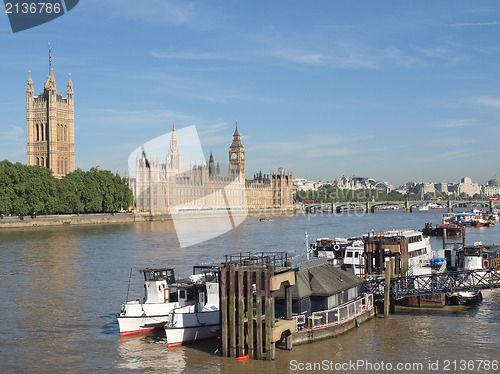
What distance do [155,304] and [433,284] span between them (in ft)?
33.3

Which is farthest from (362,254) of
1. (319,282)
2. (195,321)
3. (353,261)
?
(195,321)

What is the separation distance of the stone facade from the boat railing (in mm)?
100487

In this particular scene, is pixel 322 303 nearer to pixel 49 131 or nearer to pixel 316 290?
pixel 316 290

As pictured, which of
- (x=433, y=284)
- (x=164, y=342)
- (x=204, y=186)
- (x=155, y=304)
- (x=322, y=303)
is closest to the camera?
(x=322, y=303)

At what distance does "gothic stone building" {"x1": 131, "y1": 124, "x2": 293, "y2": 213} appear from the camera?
116062 mm

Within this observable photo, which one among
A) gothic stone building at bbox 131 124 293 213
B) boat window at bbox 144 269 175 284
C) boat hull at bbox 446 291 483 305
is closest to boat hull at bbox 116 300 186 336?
boat window at bbox 144 269 175 284

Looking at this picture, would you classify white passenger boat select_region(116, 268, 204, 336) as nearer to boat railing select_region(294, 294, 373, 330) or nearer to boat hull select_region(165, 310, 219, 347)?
boat hull select_region(165, 310, 219, 347)

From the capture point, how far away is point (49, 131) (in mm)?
115438

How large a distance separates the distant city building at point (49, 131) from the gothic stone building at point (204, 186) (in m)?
13.6

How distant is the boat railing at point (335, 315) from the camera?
18948 mm

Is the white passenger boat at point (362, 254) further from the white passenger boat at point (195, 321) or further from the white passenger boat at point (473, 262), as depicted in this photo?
the white passenger boat at point (195, 321)

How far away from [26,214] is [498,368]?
68.3m

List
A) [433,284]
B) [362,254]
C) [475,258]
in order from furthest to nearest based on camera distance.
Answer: [475,258], [362,254], [433,284]

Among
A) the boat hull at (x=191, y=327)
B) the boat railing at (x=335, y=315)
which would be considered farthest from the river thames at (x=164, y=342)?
the boat railing at (x=335, y=315)
